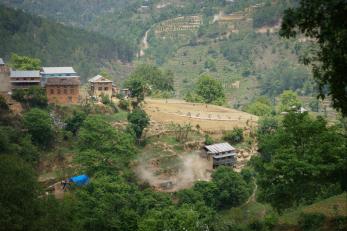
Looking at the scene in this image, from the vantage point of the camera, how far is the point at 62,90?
49.9 meters

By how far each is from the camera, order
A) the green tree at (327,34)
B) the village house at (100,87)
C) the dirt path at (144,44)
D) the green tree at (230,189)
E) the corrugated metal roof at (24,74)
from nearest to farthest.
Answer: the green tree at (327,34) → the green tree at (230,189) → the corrugated metal roof at (24,74) → the village house at (100,87) → the dirt path at (144,44)

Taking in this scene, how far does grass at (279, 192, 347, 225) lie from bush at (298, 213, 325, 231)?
2.06ft

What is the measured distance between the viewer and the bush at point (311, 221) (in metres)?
20.6

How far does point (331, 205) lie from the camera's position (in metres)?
23.1

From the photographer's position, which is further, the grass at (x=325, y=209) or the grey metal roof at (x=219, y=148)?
the grey metal roof at (x=219, y=148)

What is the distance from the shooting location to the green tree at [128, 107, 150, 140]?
47531 millimetres

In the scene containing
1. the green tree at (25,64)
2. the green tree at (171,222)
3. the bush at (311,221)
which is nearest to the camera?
the bush at (311,221)

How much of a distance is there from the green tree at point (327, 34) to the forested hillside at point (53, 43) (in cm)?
8449

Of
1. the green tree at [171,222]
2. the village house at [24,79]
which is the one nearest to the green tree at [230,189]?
the green tree at [171,222]

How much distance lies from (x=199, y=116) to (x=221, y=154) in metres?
8.77

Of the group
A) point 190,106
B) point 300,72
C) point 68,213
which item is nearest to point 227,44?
point 300,72

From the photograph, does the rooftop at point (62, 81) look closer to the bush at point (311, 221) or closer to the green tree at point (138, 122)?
the green tree at point (138, 122)

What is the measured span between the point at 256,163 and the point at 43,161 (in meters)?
22.8

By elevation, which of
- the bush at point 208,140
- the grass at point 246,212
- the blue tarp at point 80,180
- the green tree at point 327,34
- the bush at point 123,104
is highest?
the green tree at point 327,34
